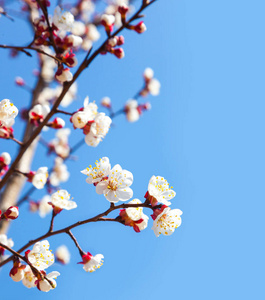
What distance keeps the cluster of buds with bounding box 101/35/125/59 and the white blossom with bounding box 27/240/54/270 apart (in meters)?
1.02

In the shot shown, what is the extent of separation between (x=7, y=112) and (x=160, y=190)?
0.90 meters

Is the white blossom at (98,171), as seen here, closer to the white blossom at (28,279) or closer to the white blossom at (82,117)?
the white blossom at (82,117)

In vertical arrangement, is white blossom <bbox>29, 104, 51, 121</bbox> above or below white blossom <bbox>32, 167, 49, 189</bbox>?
above

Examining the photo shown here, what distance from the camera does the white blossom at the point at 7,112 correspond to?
5.21 ft

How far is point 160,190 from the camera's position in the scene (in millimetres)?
1390

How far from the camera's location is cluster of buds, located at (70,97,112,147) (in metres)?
1.74

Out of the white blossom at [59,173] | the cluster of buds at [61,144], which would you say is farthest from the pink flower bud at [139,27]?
the white blossom at [59,173]

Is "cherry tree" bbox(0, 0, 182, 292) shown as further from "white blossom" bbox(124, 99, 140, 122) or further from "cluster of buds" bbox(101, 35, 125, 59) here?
"white blossom" bbox(124, 99, 140, 122)

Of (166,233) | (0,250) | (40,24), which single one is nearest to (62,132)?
(40,24)

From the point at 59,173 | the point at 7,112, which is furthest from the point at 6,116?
the point at 59,173

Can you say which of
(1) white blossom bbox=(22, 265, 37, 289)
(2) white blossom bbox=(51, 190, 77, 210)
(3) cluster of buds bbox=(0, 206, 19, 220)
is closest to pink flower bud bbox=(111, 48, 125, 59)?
(2) white blossom bbox=(51, 190, 77, 210)

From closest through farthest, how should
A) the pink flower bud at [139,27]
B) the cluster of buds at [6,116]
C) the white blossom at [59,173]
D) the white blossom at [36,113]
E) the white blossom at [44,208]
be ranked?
the cluster of buds at [6,116] → the pink flower bud at [139,27] → the white blossom at [36,113] → the white blossom at [44,208] → the white blossom at [59,173]

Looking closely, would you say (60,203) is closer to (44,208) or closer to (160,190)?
(160,190)

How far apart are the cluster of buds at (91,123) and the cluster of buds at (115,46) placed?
319mm
